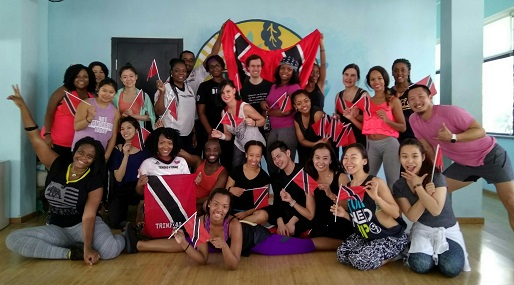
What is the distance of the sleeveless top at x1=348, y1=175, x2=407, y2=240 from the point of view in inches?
125

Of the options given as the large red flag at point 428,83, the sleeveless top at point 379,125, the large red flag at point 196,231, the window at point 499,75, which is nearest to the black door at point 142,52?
the sleeveless top at point 379,125

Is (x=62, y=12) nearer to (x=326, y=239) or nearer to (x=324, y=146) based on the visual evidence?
(x=324, y=146)

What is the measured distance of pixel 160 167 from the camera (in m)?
3.90

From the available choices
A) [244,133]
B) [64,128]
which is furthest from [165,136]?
[64,128]

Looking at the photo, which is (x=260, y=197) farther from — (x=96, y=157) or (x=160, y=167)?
(x=96, y=157)

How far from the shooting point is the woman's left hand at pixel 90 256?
3.22 m

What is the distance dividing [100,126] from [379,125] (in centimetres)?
257

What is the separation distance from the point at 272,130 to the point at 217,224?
144 centimetres

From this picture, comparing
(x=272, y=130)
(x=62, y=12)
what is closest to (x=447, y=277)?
(x=272, y=130)

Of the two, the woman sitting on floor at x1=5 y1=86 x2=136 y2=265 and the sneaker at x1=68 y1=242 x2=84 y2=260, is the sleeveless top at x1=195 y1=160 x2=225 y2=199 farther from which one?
the sneaker at x1=68 y1=242 x2=84 y2=260

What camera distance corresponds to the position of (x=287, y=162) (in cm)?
386

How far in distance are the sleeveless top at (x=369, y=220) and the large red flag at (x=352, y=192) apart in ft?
0.11

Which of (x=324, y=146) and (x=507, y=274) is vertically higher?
Result: (x=324, y=146)

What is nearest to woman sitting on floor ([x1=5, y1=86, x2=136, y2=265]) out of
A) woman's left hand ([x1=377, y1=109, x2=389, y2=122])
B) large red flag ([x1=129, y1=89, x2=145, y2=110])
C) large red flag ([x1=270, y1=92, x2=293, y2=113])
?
large red flag ([x1=129, y1=89, x2=145, y2=110])
